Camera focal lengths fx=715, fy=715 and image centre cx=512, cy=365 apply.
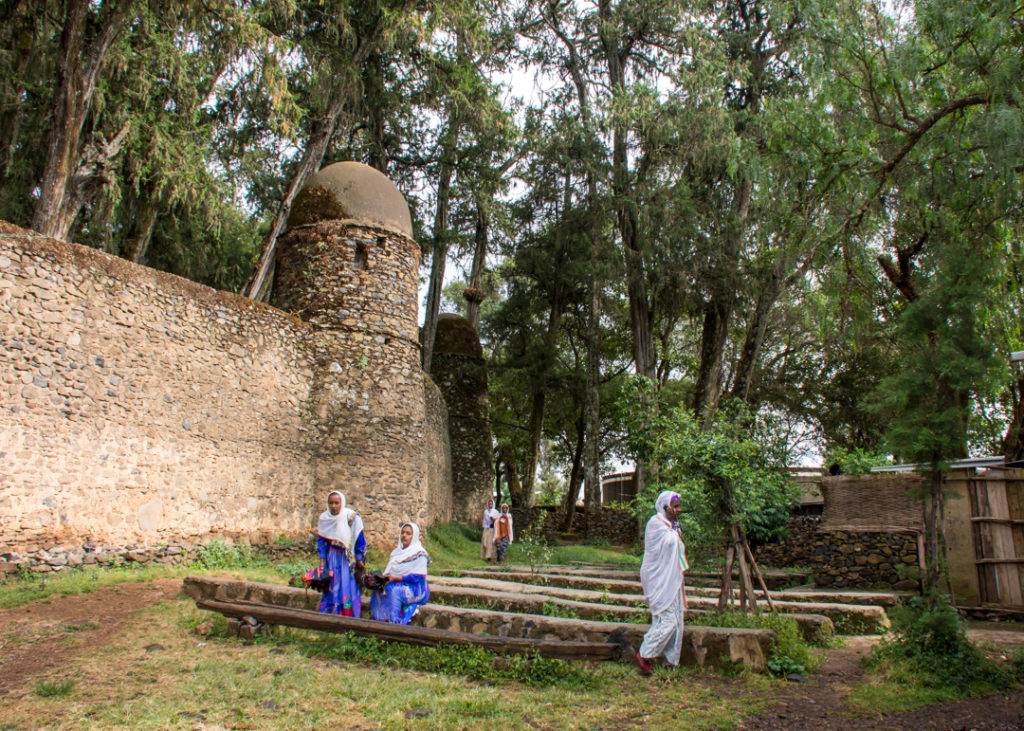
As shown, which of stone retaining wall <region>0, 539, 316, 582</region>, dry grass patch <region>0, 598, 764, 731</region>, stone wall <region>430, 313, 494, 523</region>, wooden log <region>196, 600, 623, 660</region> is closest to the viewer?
dry grass patch <region>0, 598, 764, 731</region>

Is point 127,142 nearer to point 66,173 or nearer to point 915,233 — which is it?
point 66,173

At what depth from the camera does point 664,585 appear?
5.61 metres

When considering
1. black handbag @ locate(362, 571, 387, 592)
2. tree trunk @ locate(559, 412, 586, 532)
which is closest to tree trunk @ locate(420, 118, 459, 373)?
tree trunk @ locate(559, 412, 586, 532)

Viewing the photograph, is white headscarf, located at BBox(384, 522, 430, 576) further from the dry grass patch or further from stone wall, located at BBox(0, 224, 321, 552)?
stone wall, located at BBox(0, 224, 321, 552)

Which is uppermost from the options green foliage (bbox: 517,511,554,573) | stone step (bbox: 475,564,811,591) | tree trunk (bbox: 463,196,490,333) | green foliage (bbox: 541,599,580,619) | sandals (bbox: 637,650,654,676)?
tree trunk (bbox: 463,196,490,333)

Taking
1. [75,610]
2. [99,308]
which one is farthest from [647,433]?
[99,308]

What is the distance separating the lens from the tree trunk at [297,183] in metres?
14.8

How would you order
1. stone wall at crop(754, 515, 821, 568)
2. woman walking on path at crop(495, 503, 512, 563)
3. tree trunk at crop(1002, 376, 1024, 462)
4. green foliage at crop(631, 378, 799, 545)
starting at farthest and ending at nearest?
1. woman walking on path at crop(495, 503, 512, 563)
2. tree trunk at crop(1002, 376, 1024, 462)
3. stone wall at crop(754, 515, 821, 568)
4. green foliage at crop(631, 378, 799, 545)

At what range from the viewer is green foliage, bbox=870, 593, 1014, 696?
16.6 feet

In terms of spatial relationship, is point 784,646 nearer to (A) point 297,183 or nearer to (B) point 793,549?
(B) point 793,549

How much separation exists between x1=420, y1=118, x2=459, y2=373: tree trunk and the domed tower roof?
587 cm

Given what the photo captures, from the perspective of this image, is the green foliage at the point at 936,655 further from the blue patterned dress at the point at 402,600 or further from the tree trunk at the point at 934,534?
the blue patterned dress at the point at 402,600

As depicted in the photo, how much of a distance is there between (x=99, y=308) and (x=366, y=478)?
15.8 ft

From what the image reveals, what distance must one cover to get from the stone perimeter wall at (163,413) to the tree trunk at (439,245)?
6.64 meters
